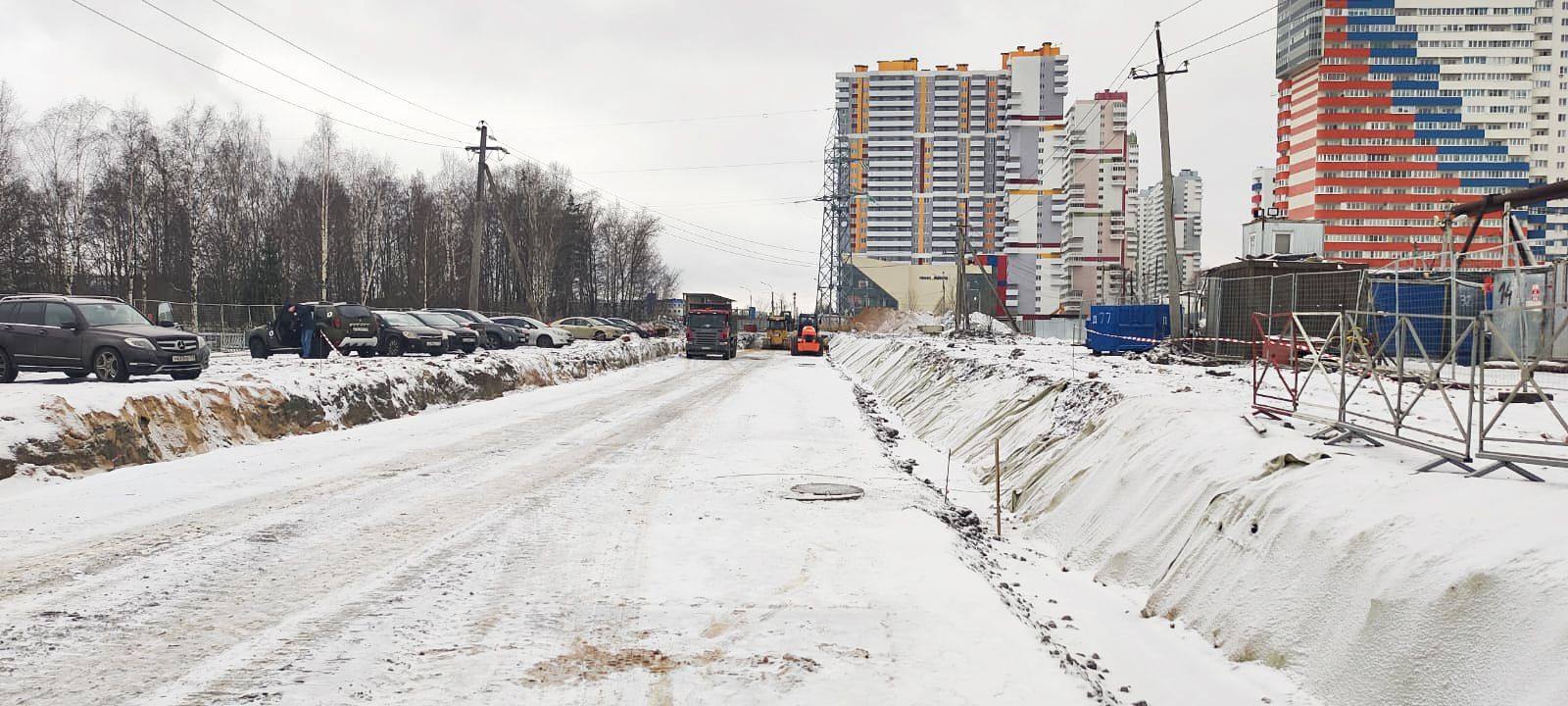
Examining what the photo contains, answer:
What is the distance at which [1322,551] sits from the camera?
4.80 metres

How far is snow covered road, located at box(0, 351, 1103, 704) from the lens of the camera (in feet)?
13.6

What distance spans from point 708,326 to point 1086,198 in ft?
407

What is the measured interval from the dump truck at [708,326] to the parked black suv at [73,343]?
2608cm

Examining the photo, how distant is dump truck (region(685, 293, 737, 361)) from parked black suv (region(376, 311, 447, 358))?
14816mm

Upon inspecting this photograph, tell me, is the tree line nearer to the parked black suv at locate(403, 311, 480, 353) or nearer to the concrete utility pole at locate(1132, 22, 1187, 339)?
the parked black suv at locate(403, 311, 480, 353)

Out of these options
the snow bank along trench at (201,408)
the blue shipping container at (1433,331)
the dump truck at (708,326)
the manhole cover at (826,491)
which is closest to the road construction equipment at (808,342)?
the dump truck at (708,326)

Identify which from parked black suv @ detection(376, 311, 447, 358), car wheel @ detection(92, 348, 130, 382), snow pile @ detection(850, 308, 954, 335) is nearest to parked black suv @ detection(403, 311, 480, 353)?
parked black suv @ detection(376, 311, 447, 358)

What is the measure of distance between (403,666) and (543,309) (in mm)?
61839

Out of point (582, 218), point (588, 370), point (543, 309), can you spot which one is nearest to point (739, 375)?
point (588, 370)

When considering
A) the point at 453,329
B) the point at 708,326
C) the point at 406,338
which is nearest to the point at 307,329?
the point at 406,338

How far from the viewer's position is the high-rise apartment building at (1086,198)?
471 ft

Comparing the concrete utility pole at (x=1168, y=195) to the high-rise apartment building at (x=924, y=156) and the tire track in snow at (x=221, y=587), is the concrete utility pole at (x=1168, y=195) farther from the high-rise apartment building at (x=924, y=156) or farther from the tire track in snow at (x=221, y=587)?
the high-rise apartment building at (x=924, y=156)

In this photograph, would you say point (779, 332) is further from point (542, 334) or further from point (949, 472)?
point (949, 472)

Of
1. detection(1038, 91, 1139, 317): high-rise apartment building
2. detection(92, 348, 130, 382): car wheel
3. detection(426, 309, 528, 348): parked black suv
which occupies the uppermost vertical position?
detection(1038, 91, 1139, 317): high-rise apartment building
